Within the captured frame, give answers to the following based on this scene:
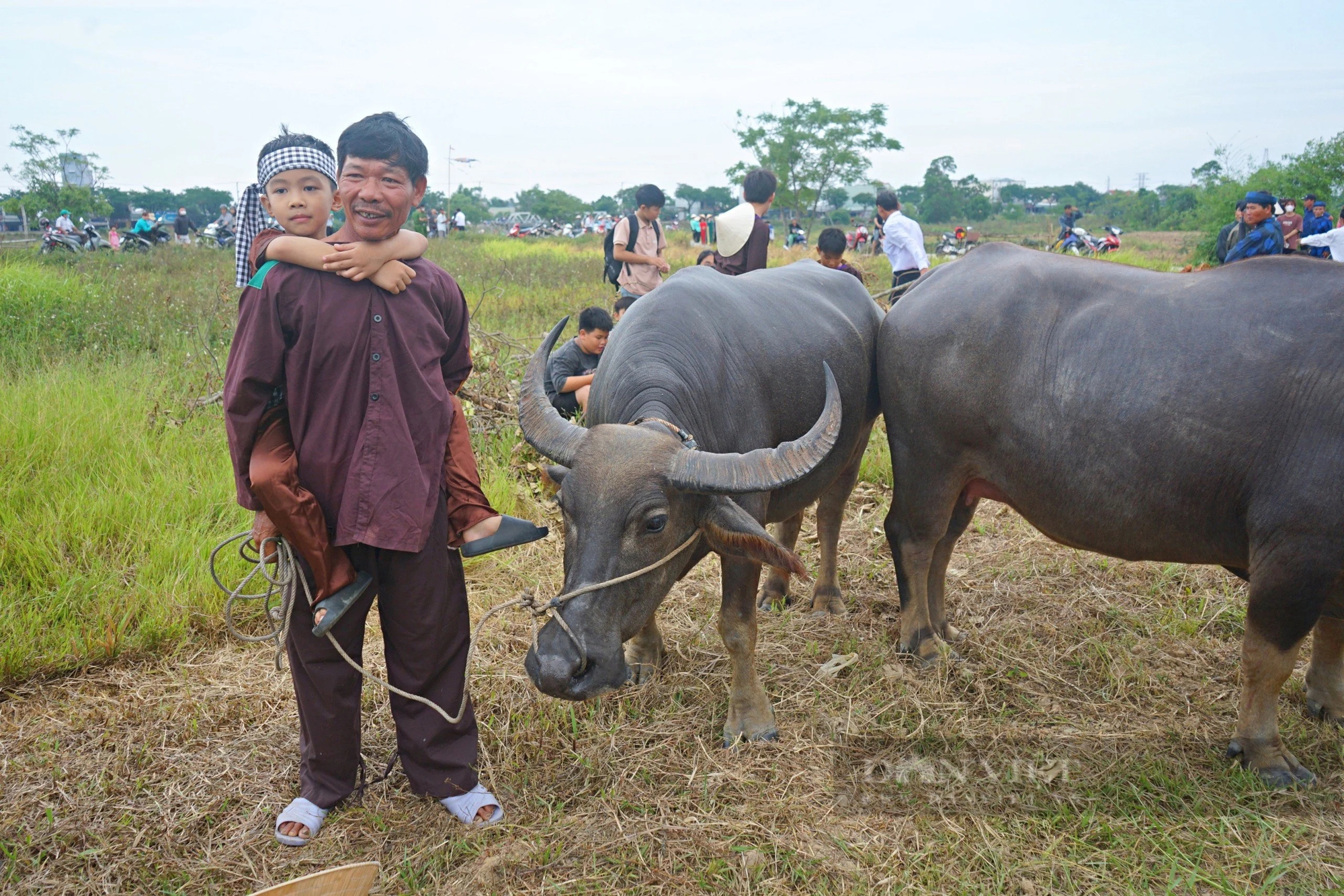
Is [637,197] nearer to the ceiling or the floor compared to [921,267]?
nearer to the ceiling

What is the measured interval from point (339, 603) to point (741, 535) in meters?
1.20

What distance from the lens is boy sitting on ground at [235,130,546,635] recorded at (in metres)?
2.30

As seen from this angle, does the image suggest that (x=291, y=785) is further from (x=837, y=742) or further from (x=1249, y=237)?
(x=1249, y=237)

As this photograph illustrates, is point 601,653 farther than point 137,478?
No

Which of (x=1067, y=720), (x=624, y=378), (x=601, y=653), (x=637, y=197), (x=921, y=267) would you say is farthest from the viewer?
(x=921, y=267)

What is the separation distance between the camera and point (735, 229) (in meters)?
5.91

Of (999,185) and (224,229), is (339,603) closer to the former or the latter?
(224,229)

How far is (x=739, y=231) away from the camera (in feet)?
19.4

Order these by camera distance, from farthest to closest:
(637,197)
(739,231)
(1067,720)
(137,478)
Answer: (637,197), (739,231), (137,478), (1067,720)

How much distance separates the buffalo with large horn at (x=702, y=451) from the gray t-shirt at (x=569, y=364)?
1.78 meters

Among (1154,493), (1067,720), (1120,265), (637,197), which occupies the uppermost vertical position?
(637,197)

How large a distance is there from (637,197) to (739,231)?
63.0 inches

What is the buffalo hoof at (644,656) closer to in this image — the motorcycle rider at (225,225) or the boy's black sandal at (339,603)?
the boy's black sandal at (339,603)

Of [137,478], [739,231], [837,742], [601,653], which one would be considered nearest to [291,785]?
[601,653]
